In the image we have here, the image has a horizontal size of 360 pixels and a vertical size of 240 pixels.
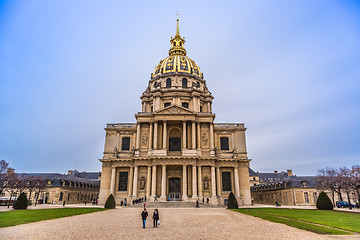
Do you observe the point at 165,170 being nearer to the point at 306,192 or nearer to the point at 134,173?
the point at 134,173

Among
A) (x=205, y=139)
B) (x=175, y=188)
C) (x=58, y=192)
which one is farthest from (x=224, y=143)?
(x=58, y=192)

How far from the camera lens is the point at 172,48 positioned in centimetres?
6125

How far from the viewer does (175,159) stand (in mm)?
37094

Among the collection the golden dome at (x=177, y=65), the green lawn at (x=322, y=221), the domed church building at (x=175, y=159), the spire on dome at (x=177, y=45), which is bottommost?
the green lawn at (x=322, y=221)

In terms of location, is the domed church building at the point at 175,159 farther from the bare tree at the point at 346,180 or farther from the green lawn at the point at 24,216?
the green lawn at the point at 24,216

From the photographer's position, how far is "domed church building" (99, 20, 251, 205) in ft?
121

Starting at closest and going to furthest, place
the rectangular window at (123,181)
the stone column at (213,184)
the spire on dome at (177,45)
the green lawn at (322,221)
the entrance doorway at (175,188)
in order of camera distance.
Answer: the green lawn at (322,221)
the stone column at (213,184)
the entrance doorway at (175,188)
the rectangular window at (123,181)
the spire on dome at (177,45)

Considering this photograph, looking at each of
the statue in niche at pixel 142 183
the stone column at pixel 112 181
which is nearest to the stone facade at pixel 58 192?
the stone column at pixel 112 181

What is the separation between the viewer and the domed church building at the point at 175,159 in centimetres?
3691

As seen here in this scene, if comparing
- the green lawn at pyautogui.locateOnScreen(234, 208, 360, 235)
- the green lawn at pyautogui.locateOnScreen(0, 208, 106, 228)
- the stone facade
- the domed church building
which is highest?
the domed church building

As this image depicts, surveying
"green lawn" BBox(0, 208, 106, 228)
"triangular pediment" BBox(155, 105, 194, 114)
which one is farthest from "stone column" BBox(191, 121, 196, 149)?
"green lawn" BBox(0, 208, 106, 228)

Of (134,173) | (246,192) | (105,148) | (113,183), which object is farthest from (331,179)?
(105,148)

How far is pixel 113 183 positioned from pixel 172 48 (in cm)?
3715

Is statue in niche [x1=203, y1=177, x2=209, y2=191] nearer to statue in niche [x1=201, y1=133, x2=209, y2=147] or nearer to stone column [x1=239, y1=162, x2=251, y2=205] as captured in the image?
statue in niche [x1=201, y1=133, x2=209, y2=147]
